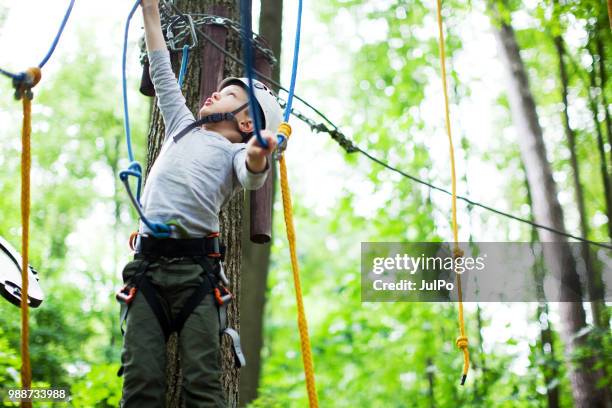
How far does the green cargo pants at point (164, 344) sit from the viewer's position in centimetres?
194

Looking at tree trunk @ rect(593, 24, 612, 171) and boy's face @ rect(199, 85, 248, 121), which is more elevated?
tree trunk @ rect(593, 24, 612, 171)

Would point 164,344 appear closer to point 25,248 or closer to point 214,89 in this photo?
point 25,248

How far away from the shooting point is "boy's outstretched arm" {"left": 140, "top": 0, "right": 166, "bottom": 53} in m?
2.35

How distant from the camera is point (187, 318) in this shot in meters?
2.03

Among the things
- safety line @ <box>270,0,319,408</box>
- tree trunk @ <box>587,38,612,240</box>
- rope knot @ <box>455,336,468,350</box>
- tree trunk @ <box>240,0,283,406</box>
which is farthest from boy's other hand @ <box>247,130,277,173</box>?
tree trunk @ <box>587,38,612,240</box>

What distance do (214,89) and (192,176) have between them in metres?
0.88

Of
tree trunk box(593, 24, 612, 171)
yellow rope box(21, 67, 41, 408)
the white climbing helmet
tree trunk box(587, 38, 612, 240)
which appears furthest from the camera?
tree trunk box(587, 38, 612, 240)

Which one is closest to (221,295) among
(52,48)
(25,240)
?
(25,240)

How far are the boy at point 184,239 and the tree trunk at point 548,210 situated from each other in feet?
14.1

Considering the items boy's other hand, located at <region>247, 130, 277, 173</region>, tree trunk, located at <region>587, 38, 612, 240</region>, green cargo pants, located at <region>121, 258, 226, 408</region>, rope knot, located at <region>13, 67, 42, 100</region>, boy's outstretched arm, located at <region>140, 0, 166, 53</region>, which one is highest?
tree trunk, located at <region>587, 38, 612, 240</region>

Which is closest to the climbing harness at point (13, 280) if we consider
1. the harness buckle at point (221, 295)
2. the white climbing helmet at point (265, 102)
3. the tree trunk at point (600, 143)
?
the harness buckle at point (221, 295)

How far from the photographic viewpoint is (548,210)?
6488mm

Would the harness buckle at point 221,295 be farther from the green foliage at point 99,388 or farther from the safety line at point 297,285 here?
the green foliage at point 99,388

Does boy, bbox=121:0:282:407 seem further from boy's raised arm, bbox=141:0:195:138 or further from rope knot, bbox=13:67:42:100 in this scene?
rope knot, bbox=13:67:42:100
